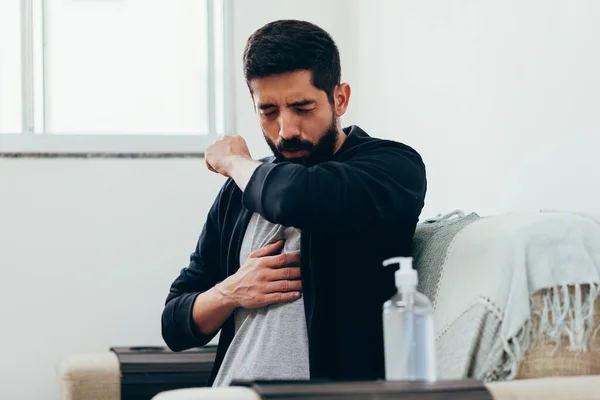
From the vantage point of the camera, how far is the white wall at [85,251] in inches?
112

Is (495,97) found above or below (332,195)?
above

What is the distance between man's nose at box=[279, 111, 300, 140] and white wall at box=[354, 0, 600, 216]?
517mm

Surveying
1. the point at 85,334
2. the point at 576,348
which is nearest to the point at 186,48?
the point at 85,334

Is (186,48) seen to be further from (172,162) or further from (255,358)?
(255,358)

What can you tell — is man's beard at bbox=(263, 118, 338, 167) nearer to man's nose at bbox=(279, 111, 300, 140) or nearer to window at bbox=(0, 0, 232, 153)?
man's nose at bbox=(279, 111, 300, 140)

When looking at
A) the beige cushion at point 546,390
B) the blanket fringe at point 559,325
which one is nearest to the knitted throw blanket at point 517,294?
the blanket fringe at point 559,325

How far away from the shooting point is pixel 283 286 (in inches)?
63.8

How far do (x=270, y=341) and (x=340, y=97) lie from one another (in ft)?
1.72

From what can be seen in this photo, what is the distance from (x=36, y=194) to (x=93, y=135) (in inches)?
10.8

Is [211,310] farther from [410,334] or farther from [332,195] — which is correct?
[410,334]

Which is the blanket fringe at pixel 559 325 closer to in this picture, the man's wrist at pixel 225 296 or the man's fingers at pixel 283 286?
the man's fingers at pixel 283 286

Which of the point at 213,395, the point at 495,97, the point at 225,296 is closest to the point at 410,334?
the point at 213,395

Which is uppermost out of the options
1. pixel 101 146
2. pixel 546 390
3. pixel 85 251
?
pixel 101 146

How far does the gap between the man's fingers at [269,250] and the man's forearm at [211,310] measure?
0.35 feet
